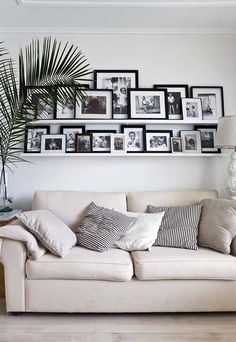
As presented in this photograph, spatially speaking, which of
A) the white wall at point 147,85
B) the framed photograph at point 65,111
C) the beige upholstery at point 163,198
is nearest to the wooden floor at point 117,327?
the beige upholstery at point 163,198

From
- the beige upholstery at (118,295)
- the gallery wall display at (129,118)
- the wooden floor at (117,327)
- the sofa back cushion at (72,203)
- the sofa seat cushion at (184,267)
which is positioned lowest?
the wooden floor at (117,327)

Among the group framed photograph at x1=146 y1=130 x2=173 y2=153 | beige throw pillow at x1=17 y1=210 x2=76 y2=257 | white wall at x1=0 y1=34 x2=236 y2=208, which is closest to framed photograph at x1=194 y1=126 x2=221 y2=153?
white wall at x1=0 y1=34 x2=236 y2=208

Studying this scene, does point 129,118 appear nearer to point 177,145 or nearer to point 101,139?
point 101,139

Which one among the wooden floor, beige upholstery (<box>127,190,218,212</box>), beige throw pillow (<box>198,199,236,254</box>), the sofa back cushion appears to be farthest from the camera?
beige upholstery (<box>127,190,218,212</box>)

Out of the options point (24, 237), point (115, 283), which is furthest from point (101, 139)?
point (115, 283)

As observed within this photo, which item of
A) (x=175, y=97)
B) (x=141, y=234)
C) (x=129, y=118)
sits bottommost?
(x=141, y=234)

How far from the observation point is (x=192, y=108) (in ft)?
10.3

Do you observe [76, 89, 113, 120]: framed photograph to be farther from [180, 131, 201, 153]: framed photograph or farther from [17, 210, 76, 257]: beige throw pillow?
[17, 210, 76, 257]: beige throw pillow

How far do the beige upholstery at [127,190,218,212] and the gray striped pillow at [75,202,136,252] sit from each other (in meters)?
0.24

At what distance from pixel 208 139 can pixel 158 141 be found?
1.74ft

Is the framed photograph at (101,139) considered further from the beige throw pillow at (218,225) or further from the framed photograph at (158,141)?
the beige throw pillow at (218,225)

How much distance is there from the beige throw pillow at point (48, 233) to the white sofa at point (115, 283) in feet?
0.25

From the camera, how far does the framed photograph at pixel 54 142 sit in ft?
9.95

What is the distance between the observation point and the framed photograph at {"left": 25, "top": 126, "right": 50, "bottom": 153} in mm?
3031
